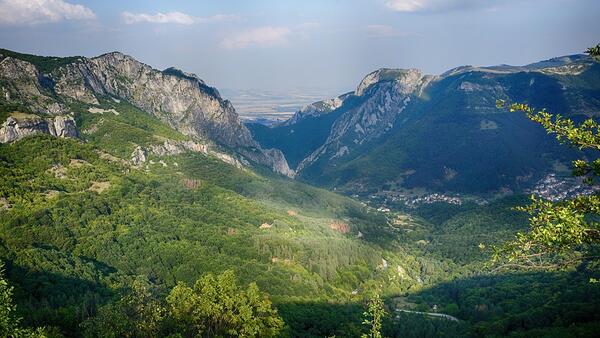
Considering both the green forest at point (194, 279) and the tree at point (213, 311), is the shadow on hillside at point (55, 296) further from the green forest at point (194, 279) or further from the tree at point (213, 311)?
the tree at point (213, 311)

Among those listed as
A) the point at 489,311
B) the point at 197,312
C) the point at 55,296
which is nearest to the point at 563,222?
the point at 197,312

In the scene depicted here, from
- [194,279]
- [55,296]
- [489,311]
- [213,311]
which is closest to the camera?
[213,311]

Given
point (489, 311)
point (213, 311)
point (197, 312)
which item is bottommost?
point (489, 311)

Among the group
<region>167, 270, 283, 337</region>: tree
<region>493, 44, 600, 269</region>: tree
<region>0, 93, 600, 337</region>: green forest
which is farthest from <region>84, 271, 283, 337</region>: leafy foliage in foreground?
<region>493, 44, 600, 269</region>: tree

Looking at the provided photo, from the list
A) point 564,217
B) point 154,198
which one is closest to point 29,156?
point 154,198

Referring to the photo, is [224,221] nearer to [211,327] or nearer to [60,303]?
[60,303]

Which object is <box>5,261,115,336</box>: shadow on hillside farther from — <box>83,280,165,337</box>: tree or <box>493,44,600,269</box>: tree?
<box>493,44,600,269</box>: tree

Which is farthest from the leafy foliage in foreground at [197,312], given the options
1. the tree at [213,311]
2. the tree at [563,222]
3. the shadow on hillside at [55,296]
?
the tree at [563,222]

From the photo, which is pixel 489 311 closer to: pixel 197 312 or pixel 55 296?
pixel 197 312
